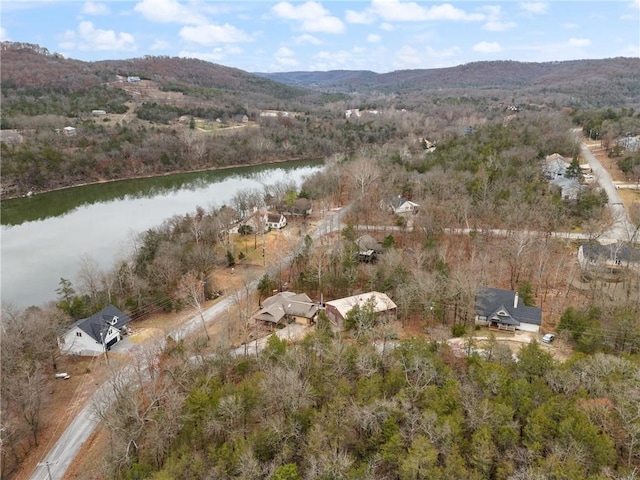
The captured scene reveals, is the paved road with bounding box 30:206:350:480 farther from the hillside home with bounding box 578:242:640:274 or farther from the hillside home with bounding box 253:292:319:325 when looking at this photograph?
the hillside home with bounding box 578:242:640:274

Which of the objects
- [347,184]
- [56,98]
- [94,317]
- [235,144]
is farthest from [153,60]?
[94,317]

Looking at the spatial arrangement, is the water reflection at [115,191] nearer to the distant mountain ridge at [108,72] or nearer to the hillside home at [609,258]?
the hillside home at [609,258]

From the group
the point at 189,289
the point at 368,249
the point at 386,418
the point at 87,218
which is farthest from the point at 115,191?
the point at 386,418

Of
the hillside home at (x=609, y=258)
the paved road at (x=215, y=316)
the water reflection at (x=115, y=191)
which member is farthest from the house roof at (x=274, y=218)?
the hillside home at (x=609, y=258)

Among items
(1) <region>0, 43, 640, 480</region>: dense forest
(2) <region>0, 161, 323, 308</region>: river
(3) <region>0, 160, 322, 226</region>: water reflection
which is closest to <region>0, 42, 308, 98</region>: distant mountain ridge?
(3) <region>0, 160, 322, 226</region>: water reflection

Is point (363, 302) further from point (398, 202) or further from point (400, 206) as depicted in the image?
point (398, 202)

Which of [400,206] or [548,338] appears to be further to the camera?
[400,206]

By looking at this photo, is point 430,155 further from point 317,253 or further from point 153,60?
point 153,60
